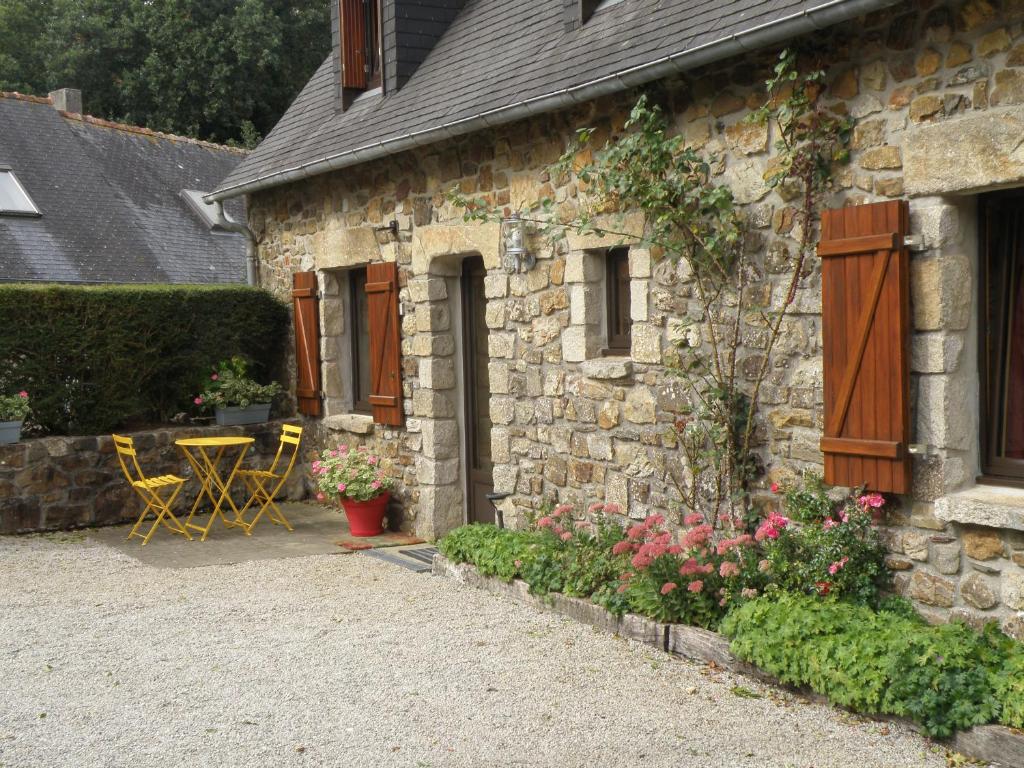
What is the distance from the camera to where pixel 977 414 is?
178 inches

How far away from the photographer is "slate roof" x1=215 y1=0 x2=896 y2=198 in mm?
5012

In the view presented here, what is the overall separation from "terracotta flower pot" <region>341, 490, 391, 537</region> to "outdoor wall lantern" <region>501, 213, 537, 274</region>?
7.48ft

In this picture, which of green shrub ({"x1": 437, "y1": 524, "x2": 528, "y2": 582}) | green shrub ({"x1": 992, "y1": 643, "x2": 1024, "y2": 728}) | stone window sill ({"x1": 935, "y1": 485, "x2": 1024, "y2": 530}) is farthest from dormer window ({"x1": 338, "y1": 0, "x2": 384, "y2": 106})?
green shrub ({"x1": 992, "y1": 643, "x2": 1024, "y2": 728})

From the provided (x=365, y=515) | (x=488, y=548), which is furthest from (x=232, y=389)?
(x=488, y=548)

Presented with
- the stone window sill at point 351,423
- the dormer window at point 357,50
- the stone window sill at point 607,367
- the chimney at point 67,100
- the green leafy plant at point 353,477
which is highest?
the chimney at point 67,100

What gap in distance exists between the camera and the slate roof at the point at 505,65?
5012 mm

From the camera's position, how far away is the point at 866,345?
4.56 m

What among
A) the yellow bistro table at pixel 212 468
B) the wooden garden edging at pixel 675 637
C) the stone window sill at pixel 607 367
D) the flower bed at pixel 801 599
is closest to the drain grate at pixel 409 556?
the wooden garden edging at pixel 675 637

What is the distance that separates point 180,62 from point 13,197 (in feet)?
27.7

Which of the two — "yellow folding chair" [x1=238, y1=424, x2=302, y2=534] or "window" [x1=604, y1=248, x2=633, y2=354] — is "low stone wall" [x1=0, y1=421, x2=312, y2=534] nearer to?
"yellow folding chair" [x1=238, y1=424, x2=302, y2=534]

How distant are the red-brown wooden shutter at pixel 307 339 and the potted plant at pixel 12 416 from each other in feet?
7.35

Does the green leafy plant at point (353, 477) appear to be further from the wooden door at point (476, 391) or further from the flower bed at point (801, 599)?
the flower bed at point (801, 599)

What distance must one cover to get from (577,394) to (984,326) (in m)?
2.50

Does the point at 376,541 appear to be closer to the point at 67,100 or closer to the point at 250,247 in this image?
the point at 250,247
